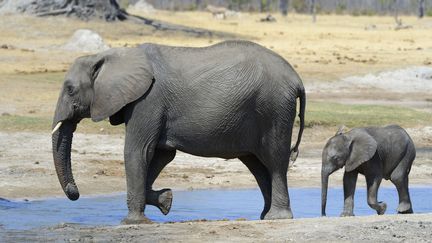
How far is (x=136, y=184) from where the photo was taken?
10.5m

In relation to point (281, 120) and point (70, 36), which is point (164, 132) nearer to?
point (281, 120)

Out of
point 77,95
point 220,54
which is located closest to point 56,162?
point 77,95

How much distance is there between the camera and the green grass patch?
19594 millimetres

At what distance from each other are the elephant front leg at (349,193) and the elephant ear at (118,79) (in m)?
3.04

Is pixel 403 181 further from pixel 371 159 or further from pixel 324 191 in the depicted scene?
pixel 324 191

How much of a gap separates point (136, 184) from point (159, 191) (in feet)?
1.18

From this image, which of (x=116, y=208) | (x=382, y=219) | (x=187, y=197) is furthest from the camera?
(x=187, y=197)

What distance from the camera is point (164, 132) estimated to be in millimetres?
10523

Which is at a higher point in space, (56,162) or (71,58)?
(56,162)

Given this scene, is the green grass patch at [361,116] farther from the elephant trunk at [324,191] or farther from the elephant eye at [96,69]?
the elephant eye at [96,69]

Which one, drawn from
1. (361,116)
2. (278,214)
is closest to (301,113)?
(278,214)

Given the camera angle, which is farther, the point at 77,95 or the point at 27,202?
the point at 27,202

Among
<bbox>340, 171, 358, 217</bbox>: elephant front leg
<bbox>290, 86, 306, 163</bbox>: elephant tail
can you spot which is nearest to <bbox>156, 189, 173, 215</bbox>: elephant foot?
<bbox>290, 86, 306, 163</bbox>: elephant tail

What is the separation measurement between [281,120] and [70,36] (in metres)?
24.6
